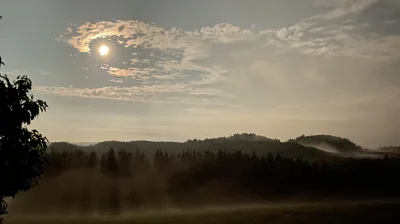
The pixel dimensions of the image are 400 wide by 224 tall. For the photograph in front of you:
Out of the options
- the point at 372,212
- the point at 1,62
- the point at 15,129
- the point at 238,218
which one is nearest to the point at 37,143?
the point at 15,129

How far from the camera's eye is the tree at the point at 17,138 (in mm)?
25859

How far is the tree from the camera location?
84.8 ft

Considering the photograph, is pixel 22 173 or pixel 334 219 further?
pixel 334 219

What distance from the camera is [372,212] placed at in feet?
339

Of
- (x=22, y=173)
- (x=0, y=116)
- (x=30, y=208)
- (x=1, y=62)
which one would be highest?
(x=1, y=62)

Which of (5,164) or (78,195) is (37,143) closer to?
(5,164)

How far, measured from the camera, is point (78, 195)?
648 ft

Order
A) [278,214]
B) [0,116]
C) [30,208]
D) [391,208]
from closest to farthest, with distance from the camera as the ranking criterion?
[0,116] → [278,214] → [391,208] → [30,208]

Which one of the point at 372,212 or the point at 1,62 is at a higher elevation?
the point at 1,62

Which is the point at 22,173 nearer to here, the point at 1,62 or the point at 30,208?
the point at 1,62

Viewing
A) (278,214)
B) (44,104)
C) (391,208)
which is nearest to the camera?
(44,104)

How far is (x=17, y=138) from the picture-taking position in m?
26.7

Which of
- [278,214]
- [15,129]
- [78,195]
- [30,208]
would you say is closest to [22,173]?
[15,129]

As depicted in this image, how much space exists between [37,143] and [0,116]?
3.11m
